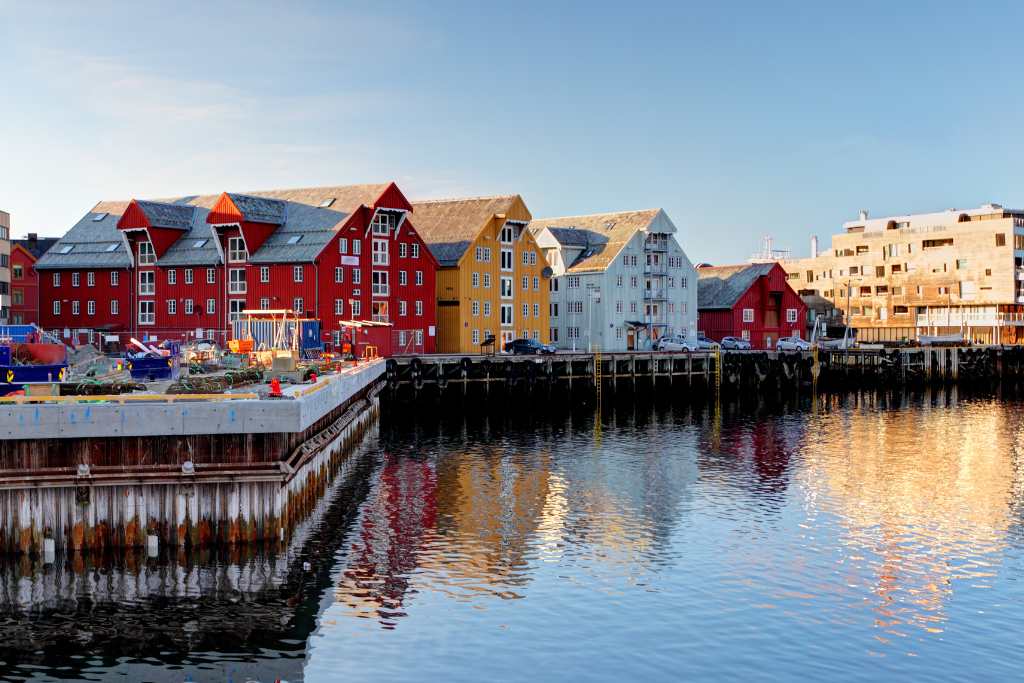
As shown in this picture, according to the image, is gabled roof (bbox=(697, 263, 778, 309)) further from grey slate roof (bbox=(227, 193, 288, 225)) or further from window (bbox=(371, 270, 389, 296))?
grey slate roof (bbox=(227, 193, 288, 225))

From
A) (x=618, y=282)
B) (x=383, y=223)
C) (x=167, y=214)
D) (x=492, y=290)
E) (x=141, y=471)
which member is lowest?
(x=141, y=471)

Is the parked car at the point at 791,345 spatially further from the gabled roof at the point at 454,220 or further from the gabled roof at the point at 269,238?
the gabled roof at the point at 269,238

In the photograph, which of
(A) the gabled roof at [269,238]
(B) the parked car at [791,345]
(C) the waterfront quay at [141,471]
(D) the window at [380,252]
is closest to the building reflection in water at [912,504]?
(C) the waterfront quay at [141,471]

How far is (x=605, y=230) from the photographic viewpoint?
124 meters

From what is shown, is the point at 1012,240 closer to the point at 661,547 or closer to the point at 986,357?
the point at 986,357

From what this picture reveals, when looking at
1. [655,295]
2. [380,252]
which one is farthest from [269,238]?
[655,295]

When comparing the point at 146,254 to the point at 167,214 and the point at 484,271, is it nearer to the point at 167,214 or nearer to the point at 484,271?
the point at 167,214

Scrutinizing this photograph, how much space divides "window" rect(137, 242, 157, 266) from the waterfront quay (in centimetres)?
6949

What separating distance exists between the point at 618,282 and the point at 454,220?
21.3m

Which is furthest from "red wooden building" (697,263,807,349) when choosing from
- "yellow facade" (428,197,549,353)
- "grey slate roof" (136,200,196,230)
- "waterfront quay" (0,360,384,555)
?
"waterfront quay" (0,360,384,555)

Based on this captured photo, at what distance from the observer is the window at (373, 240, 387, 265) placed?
95812 mm

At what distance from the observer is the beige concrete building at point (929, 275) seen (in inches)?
6068

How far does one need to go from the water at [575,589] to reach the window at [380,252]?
1822 inches

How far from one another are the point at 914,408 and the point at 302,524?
70685 millimetres
